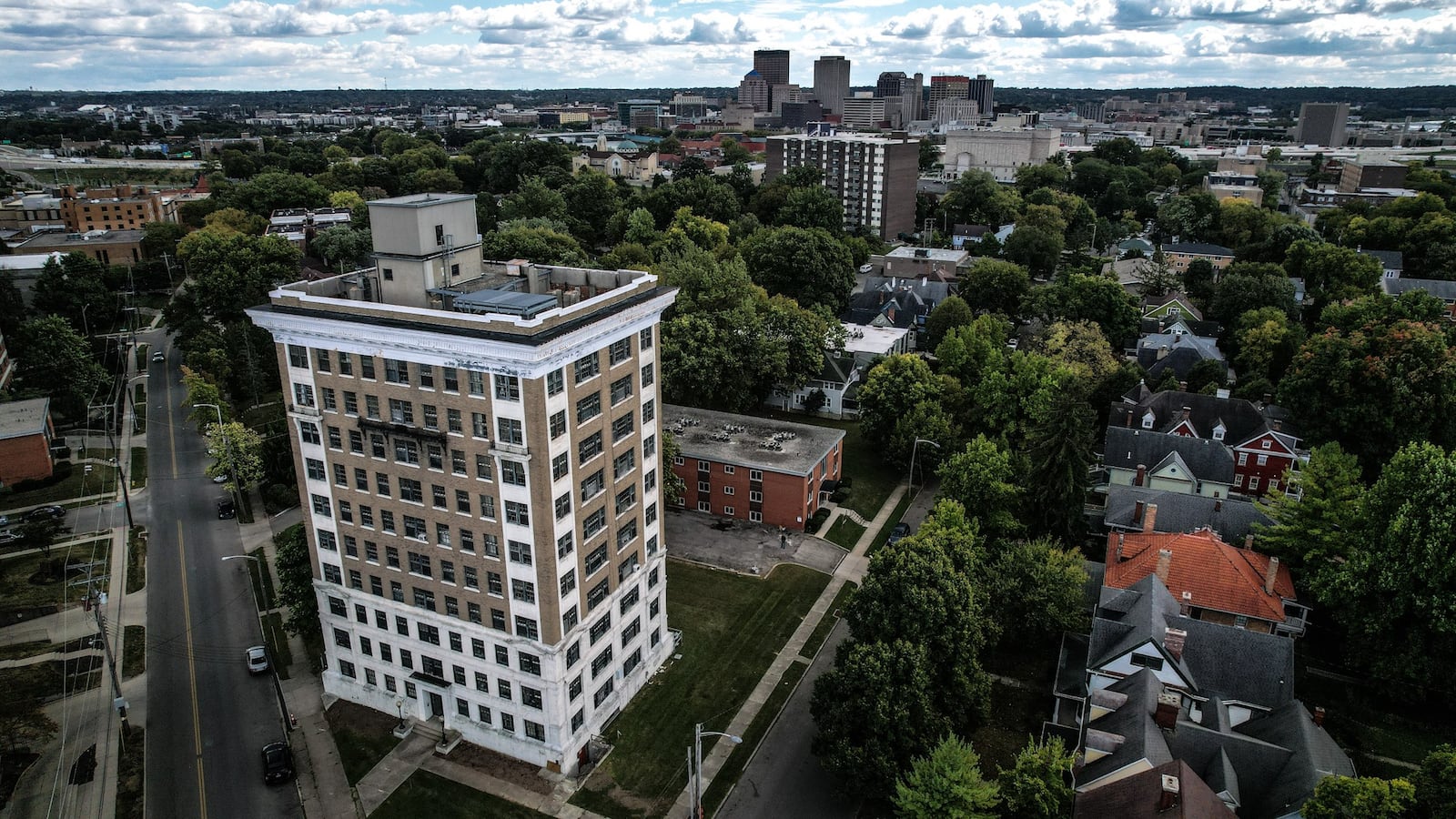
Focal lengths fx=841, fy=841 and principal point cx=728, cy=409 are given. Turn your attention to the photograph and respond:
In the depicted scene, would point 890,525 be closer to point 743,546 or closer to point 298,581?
point 743,546

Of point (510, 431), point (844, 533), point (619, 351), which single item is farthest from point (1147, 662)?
point (510, 431)

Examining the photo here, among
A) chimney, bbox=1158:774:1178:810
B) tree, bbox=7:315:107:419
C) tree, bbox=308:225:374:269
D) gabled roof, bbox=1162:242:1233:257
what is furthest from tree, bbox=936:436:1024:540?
gabled roof, bbox=1162:242:1233:257

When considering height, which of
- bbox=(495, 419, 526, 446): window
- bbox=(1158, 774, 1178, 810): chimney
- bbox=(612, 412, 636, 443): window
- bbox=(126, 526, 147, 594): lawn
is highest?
bbox=(495, 419, 526, 446): window

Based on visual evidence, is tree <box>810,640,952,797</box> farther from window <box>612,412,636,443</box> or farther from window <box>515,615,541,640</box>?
window <box>612,412,636,443</box>

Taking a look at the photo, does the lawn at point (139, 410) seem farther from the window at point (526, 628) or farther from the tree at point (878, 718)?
the tree at point (878, 718)

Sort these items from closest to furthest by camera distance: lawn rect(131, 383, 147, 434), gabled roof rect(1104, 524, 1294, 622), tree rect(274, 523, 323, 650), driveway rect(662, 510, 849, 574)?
tree rect(274, 523, 323, 650)
gabled roof rect(1104, 524, 1294, 622)
driveway rect(662, 510, 849, 574)
lawn rect(131, 383, 147, 434)

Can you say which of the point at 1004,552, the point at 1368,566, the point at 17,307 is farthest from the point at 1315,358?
the point at 17,307
